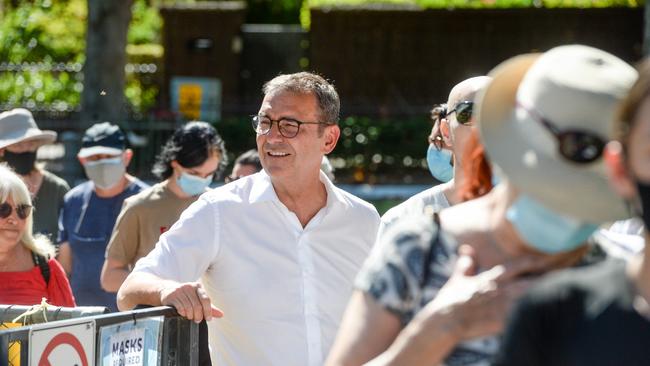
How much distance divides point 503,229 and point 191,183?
5.34m

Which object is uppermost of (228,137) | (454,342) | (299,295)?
(454,342)

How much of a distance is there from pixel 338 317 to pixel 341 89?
64.1 feet

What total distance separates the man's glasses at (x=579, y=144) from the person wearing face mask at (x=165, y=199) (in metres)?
5.01

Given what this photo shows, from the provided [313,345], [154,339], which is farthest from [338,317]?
[154,339]

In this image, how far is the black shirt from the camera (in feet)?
7.72

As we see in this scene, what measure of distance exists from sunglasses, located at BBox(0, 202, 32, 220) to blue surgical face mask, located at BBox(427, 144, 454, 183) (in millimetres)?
2079

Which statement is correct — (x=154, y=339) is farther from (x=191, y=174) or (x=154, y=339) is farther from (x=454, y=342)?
(x=191, y=174)

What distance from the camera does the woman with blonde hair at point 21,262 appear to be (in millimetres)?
6410

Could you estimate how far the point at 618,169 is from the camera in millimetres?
2412

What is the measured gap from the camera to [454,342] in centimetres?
264

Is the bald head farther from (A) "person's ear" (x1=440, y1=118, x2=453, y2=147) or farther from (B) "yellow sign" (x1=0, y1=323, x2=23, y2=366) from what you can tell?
(B) "yellow sign" (x1=0, y1=323, x2=23, y2=366)

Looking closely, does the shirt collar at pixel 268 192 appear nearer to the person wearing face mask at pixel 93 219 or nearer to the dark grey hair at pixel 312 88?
the dark grey hair at pixel 312 88

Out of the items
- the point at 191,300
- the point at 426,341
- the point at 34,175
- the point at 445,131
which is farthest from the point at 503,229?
the point at 34,175

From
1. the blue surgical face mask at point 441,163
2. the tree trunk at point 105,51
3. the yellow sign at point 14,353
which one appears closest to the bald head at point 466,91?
the blue surgical face mask at point 441,163
